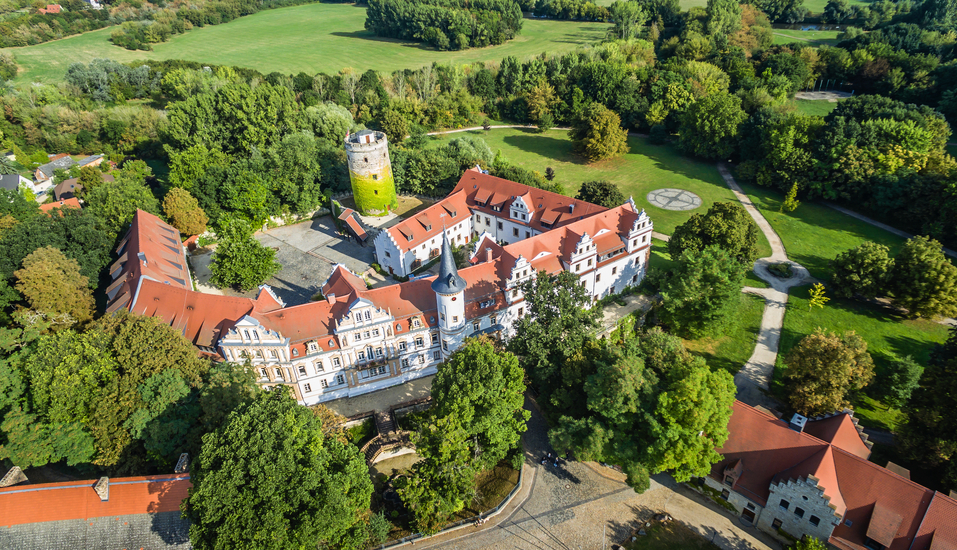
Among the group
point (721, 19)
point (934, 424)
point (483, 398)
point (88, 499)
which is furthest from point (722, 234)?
point (721, 19)

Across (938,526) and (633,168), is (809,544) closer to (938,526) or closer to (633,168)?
(938,526)

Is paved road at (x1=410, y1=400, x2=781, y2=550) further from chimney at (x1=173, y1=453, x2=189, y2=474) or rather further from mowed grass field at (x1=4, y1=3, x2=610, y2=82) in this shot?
mowed grass field at (x1=4, y1=3, x2=610, y2=82)

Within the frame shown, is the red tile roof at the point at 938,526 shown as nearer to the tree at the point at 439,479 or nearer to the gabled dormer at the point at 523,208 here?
the tree at the point at 439,479

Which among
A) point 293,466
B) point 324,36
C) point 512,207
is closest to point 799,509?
point 293,466

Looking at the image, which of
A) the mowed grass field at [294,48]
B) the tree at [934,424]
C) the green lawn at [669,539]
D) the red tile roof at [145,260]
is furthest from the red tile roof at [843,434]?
the mowed grass field at [294,48]

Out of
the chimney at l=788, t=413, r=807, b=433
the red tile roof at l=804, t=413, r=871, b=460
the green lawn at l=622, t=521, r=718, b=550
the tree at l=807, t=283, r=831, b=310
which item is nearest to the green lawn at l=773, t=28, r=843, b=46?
the tree at l=807, t=283, r=831, b=310
